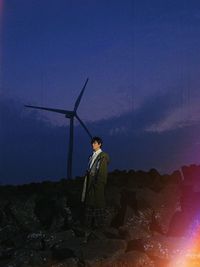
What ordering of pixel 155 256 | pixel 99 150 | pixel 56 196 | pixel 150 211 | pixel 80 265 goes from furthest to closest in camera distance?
1. pixel 56 196
2. pixel 150 211
3. pixel 99 150
4. pixel 155 256
5. pixel 80 265

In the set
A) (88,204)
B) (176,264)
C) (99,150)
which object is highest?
(99,150)

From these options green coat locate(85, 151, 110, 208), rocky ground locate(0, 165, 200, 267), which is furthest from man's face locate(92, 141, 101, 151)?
rocky ground locate(0, 165, 200, 267)

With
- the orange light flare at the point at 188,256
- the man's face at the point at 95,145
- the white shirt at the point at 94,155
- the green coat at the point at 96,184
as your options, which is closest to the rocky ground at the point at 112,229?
the orange light flare at the point at 188,256

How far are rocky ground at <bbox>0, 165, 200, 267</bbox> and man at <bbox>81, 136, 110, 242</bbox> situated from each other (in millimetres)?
345

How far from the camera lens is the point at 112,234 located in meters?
12.5

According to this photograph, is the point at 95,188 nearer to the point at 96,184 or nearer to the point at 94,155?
the point at 96,184

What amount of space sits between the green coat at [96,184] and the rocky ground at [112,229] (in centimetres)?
66

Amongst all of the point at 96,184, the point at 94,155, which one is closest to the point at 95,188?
the point at 96,184

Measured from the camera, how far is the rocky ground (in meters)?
10.7

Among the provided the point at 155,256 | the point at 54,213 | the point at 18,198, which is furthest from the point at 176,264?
the point at 18,198

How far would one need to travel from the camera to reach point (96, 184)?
1234 centimetres

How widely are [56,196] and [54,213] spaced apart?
86cm

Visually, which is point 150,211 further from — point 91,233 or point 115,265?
point 115,265

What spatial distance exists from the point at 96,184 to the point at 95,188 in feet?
0.31
